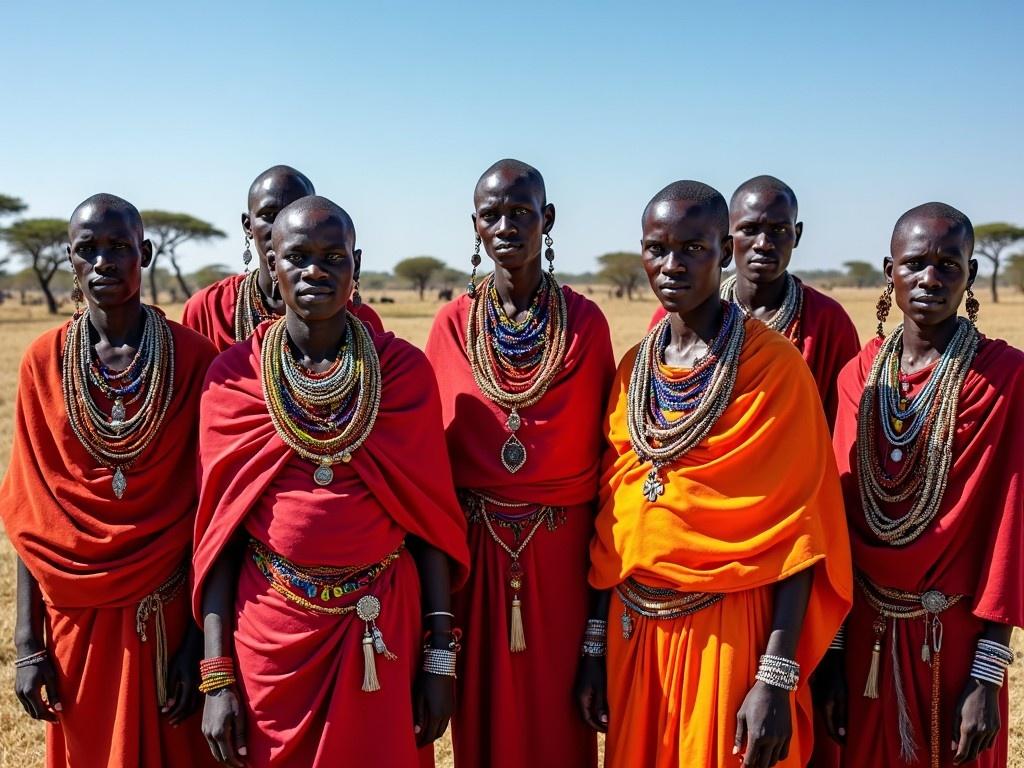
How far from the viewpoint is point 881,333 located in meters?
3.64

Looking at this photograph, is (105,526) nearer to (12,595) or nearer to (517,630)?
(517,630)

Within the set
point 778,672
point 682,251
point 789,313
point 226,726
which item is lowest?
point 226,726

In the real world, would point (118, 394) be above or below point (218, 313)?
below

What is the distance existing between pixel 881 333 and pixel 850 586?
1.01 metres

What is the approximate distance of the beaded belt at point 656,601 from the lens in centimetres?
322

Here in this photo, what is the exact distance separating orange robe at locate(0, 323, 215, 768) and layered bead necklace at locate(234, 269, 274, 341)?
1098mm

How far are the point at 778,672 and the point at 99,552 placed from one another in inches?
95.0

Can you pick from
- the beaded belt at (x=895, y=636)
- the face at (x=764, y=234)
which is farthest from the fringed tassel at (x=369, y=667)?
the face at (x=764, y=234)

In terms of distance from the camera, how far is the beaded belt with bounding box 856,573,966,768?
3.30 meters

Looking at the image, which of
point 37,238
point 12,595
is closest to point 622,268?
point 37,238

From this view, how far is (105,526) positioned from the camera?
3387mm

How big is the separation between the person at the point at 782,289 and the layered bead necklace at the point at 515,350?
2.43 ft

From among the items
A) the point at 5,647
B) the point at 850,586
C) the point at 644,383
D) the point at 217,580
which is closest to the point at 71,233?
the point at 217,580

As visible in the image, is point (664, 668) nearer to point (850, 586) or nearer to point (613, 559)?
point (613, 559)
